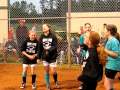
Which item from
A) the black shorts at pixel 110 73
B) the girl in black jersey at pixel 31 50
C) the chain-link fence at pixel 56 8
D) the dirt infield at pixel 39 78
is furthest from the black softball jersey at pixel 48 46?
the chain-link fence at pixel 56 8

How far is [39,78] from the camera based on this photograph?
565 inches

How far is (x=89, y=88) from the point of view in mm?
7996

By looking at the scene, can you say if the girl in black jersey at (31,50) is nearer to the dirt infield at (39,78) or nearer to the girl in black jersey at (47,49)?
the girl in black jersey at (47,49)

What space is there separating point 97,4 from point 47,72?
8.59 m

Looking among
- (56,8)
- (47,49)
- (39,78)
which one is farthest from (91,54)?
(56,8)

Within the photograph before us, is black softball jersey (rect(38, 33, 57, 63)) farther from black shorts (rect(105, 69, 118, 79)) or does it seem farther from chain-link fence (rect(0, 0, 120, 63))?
chain-link fence (rect(0, 0, 120, 63))

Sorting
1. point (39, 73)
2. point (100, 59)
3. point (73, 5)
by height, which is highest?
point (73, 5)

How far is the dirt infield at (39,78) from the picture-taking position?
12529 mm

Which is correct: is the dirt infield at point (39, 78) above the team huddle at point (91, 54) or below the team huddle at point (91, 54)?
below

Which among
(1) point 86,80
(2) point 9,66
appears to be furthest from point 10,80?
(1) point 86,80

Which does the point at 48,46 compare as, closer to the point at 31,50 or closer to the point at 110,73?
the point at 31,50

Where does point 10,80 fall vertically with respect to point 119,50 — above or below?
below

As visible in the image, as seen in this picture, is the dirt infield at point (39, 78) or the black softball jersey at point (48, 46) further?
the dirt infield at point (39, 78)

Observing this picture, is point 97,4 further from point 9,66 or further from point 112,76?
point 112,76
